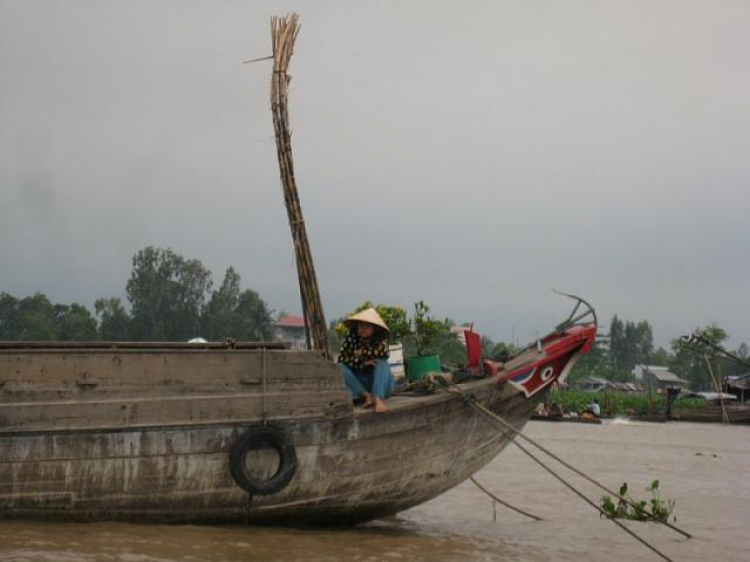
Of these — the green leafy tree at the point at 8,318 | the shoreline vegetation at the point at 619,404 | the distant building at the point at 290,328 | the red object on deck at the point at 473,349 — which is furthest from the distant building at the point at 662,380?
the red object on deck at the point at 473,349

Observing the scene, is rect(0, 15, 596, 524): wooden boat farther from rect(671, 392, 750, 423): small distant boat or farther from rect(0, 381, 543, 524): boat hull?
rect(671, 392, 750, 423): small distant boat

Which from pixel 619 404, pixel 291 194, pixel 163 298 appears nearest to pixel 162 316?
pixel 163 298

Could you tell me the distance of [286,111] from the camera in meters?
7.84

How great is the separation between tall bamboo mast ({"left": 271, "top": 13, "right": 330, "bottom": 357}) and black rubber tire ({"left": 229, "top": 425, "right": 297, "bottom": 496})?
5.71ft

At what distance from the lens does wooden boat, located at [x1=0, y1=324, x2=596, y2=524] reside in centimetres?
567

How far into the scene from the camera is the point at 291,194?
25.3ft

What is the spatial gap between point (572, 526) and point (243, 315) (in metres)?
62.2

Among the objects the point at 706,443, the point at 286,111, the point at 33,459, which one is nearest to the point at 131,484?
the point at 33,459

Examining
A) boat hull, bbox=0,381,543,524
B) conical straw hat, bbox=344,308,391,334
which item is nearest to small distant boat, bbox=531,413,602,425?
boat hull, bbox=0,381,543,524

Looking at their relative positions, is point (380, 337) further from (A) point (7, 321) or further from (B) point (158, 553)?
(A) point (7, 321)

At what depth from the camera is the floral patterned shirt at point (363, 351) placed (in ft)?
22.1

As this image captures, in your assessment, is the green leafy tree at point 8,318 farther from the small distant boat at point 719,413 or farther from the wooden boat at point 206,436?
the wooden boat at point 206,436

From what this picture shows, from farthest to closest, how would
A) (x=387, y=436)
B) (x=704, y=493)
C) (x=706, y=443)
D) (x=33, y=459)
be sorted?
(x=706, y=443) → (x=704, y=493) → (x=387, y=436) → (x=33, y=459)

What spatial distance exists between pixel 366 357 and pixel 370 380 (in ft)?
0.61
